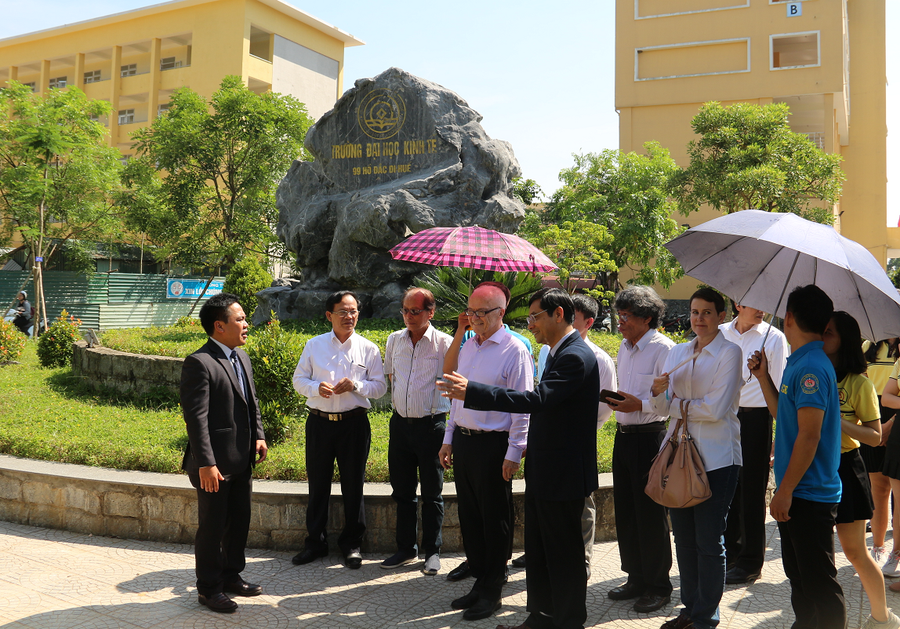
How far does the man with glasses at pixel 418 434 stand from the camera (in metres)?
4.71

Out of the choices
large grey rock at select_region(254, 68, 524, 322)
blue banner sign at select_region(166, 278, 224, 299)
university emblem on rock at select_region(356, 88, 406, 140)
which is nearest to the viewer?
large grey rock at select_region(254, 68, 524, 322)

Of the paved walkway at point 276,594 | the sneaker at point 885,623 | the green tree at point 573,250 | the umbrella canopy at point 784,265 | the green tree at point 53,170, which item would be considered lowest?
the paved walkway at point 276,594

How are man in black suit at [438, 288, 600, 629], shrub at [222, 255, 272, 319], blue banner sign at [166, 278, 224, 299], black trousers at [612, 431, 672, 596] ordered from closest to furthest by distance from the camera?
1. man in black suit at [438, 288, 600, 629]
2. black trousers at [612, 431, 672, 596]
3. shrub at [222, 255, 272, 319]
4. blue banner sign at [166, 278, 224, 299]

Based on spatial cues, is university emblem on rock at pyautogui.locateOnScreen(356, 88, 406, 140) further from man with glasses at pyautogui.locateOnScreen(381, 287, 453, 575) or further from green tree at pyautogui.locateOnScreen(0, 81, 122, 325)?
green tree at pyautogui.locateOnScreen(0, 81, 122, 325)

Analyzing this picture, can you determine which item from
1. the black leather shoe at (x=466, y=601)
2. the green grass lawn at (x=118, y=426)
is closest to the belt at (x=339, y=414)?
the green grass lawn at (x=118, y=426)

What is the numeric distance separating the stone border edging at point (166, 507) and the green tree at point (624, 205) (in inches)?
791

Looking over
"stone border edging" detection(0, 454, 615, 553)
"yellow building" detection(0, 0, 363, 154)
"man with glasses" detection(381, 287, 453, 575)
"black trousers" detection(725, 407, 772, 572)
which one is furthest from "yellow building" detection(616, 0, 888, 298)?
"man with glasses" detection(381, 287, 453, 575)

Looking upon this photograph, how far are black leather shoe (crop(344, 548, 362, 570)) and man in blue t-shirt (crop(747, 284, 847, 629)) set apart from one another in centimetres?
268

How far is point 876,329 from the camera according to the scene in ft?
12.0

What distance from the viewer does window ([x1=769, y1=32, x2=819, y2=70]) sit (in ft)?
107

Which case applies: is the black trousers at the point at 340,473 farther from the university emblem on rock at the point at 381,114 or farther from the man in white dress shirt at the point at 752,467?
the university emblem on rock at the point at 381,114

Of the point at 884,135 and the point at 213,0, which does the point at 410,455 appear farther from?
the point at 884,135

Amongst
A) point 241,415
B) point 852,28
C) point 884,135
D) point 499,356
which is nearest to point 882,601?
point 499,356

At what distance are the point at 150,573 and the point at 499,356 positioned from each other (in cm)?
272
